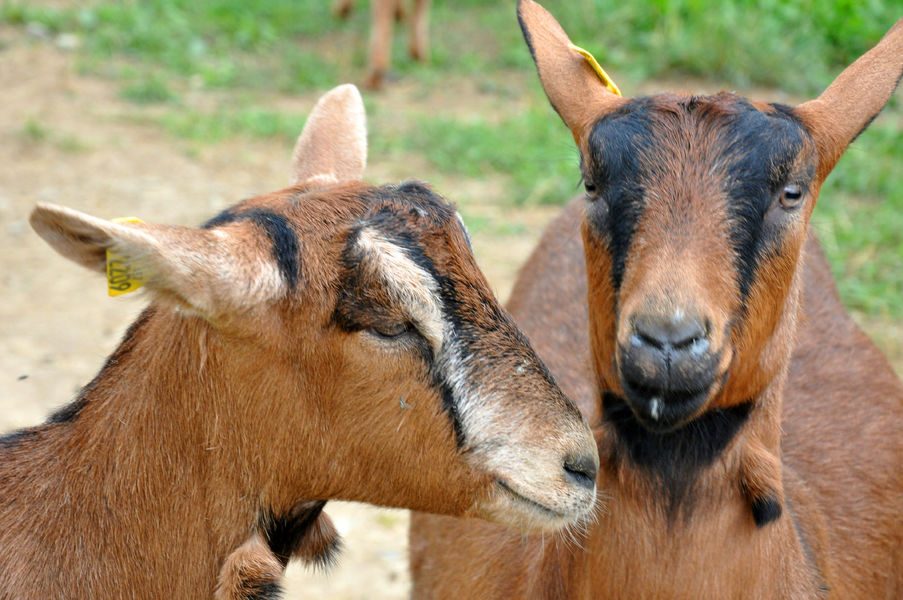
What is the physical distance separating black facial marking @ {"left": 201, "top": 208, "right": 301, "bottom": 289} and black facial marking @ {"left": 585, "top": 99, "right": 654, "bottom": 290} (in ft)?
3.02

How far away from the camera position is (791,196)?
3312mm

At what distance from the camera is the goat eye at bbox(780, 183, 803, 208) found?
3.29 m

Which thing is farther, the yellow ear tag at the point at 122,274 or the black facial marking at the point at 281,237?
the black facial marking at the point at 281,237

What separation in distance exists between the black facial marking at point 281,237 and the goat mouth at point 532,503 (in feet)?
2.55

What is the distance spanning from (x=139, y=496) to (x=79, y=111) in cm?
753

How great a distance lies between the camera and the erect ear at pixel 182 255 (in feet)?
8.54

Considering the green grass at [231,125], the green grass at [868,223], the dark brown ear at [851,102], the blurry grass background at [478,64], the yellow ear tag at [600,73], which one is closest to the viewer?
the dark brown ear at [851,102]

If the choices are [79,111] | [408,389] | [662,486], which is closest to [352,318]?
[408,389]

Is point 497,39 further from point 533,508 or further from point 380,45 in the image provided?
point 533,508

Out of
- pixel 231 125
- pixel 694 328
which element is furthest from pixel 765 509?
pixel 231 125

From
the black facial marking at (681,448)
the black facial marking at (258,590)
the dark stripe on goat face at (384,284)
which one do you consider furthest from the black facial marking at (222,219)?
the black facial marking at (681,448)

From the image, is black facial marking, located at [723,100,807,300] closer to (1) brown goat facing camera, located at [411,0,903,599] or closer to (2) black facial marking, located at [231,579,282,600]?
(1) brown goat facing camera, located at [411,0,903,599]

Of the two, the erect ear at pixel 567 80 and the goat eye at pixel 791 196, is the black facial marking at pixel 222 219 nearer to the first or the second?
the erect ear at pixel 567 80

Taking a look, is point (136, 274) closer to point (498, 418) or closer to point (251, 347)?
point (251, 347)
